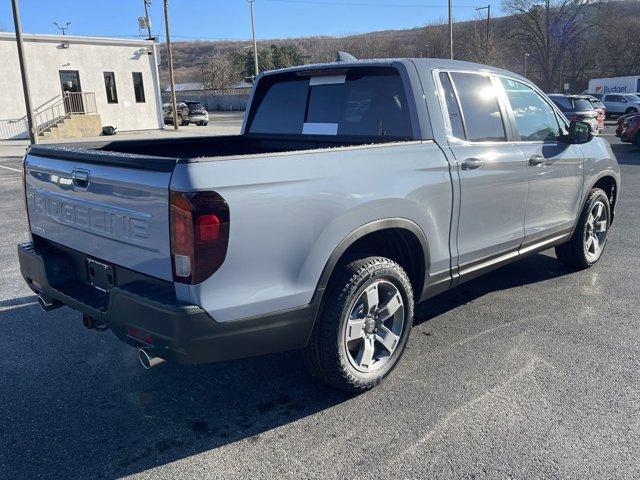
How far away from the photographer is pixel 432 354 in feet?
12.5

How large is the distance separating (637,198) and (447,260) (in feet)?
23.6

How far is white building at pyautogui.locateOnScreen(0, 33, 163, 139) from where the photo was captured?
28.0m

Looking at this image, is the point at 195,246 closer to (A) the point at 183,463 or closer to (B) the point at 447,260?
(A) the point at 183,463

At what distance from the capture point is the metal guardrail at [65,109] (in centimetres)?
2847

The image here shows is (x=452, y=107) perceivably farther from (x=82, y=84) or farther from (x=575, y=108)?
(x=82, y=84)

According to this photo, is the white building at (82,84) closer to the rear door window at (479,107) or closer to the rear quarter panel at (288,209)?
the rear door window at (479,107)

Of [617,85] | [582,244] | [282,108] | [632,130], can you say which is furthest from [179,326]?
[617,85]

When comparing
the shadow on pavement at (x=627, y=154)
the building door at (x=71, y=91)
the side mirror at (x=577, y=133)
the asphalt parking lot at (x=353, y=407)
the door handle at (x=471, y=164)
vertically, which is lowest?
the shadow on pavement at (x=627, y=154)

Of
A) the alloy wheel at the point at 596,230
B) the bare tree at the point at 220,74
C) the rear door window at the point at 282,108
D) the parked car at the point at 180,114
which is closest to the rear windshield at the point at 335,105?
the rear door window at the point at 282,108

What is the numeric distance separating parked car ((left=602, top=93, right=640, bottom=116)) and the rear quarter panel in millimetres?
35614

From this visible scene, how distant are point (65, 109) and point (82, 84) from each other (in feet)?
5.99

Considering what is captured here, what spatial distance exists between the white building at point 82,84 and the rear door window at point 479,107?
28.3m

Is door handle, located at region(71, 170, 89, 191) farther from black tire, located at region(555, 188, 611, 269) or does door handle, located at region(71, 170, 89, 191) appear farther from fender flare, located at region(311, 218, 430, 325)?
black tire, located at region(555, 188, 611, 269)

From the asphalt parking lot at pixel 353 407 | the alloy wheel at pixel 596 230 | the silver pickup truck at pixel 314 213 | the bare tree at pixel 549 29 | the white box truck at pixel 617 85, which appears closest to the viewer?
the silver pickup truck at pixel 314 213
